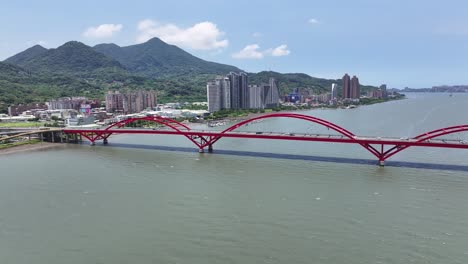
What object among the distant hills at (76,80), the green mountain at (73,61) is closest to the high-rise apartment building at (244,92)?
the distant hills at (76,80)

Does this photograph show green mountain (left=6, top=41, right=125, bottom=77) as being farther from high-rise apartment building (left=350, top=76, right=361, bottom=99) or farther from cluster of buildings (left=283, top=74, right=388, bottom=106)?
high-rise apartment building (left=350, top=76, right=361, bottom=99)

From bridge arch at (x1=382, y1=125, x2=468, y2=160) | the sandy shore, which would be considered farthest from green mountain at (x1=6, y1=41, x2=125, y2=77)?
bridge arch at (x1=382, y1=125, x2=468, y2=160)

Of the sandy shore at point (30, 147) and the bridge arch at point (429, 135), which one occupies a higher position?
the bridge arch at point (429, 135)

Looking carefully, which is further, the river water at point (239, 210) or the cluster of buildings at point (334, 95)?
the cluster of buildings at point (334, 95)

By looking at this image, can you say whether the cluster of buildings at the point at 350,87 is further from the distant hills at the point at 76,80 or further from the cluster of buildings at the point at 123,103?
the cluster of buildings at the point at 123,103

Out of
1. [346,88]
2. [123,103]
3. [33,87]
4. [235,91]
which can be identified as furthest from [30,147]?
[346,88]

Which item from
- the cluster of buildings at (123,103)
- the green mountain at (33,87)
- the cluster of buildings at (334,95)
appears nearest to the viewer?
the cluster of buildings at (123,103)
